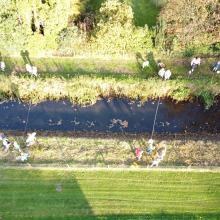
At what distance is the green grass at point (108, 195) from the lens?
73.4ft

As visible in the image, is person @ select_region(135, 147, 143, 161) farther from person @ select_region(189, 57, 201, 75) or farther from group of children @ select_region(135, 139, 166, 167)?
person @ select_region(189, 57, 201, 75)

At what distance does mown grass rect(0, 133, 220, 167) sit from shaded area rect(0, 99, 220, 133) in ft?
2.21

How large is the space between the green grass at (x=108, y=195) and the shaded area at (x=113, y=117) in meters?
3.17

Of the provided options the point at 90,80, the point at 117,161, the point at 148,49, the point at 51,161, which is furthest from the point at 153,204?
the point at 148,49

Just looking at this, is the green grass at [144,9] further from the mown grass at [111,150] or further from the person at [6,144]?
the person at [6,144]

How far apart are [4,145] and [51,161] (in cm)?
271

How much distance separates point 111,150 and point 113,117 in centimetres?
254

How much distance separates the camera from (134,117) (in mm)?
26516

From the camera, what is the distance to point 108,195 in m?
22.9

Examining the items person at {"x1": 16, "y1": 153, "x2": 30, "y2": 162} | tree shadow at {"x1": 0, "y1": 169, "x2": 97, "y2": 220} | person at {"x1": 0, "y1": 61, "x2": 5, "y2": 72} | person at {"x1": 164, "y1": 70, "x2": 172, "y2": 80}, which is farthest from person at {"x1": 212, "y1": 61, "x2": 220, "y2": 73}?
person at {"x1": 0, "y1": 61, "x2": 5, "y2": 72}

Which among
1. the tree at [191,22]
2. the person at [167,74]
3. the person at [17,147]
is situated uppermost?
the tree at [191,22]

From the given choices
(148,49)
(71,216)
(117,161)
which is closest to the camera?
(71,216)

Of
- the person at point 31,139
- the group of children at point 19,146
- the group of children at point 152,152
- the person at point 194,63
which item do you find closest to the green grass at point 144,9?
the person at point 194,63

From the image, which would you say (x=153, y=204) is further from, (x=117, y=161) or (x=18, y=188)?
(x=18, y=188)
